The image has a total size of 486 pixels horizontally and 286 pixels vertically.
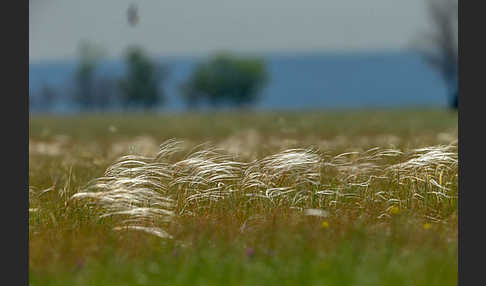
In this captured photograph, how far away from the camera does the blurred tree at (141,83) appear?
8806 centimetres

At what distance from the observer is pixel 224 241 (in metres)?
6.14

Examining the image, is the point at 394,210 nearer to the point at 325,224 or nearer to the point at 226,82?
the point at 325,224

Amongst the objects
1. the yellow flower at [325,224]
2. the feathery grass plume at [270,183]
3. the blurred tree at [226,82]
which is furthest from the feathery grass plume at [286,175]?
the blurred tree at [226,82]

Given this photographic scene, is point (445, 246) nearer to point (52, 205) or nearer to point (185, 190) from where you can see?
point (185, 190)

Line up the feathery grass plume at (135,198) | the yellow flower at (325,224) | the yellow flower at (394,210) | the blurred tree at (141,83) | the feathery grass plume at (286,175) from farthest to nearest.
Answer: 1. the blurred tree at (141,83)
2. the feathery grass plume at (286,175)
3. the yellow flower at (394,210)
4. the feathery grass plume at (135,198)
5. the yellow flower at (325,224)

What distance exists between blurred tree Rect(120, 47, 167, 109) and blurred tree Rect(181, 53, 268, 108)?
225 inches

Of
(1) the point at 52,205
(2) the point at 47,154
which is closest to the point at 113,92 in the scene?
(2) the point at 47,154

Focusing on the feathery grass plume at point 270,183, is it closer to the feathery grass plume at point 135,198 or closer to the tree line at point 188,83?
the feathery grass plume at point 135,198

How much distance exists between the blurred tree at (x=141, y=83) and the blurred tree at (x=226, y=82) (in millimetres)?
5706

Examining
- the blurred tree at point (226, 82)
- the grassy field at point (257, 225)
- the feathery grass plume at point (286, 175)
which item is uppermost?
the blurred tree at point (226, 82)

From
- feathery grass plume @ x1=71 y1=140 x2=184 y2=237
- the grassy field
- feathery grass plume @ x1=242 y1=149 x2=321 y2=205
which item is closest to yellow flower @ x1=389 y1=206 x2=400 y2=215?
the grassy field

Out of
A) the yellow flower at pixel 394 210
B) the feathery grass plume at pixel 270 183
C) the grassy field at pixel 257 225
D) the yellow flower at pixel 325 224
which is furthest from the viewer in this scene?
the feathery grass plume at pixel 270 183

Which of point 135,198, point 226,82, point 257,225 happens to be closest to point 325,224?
point 257,225

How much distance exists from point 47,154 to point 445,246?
11.1 meters
